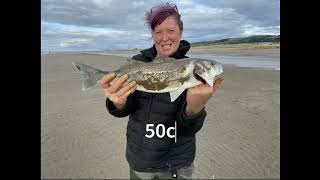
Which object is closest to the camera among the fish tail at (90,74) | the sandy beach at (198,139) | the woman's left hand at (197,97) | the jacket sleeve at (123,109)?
the woman's left hand at (197,97)

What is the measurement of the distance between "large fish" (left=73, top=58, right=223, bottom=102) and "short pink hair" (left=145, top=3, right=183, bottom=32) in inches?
17.5

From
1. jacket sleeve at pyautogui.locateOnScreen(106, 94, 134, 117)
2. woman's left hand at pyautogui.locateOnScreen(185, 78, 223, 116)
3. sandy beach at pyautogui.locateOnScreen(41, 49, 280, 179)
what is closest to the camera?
woman's left hand at pyautogui.locateOnScreen(185, 78, 223, 116)

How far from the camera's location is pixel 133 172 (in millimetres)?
4383

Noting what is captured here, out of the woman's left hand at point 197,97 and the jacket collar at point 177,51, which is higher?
the jacket collar at point 177,51

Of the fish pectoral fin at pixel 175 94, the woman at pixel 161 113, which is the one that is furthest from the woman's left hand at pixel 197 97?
the fish pectoral fin at pixel 175 94

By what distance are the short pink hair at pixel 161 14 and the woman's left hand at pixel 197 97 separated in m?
0.82

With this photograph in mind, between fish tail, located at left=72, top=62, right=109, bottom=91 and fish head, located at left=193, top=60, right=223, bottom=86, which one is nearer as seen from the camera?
fish head, located at left=193, top=60, right=223, bottom=86

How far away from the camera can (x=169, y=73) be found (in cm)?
427

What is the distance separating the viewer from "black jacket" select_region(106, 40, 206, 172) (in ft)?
13.8

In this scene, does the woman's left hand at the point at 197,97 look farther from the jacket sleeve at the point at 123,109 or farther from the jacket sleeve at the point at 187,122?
the jacket sleeve at the point at 123,109

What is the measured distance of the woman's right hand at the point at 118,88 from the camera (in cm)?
413

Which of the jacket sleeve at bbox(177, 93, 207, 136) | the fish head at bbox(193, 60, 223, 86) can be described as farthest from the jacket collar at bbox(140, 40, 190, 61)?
the jacket sleeve at bbox(177, 93, 207, 136)

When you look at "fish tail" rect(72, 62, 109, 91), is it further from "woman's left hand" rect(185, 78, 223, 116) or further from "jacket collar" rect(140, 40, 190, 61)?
"woman's left hand" rect(185, 78, 223, 116)
